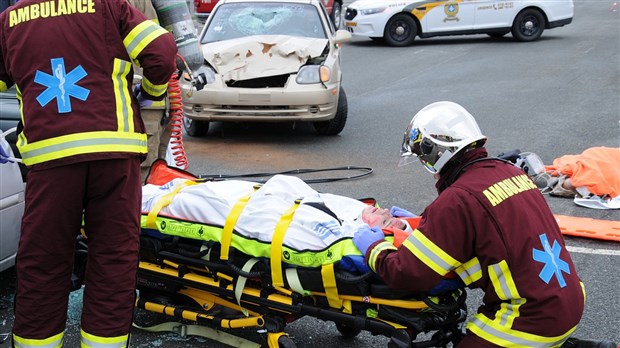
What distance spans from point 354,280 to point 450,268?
0.47m

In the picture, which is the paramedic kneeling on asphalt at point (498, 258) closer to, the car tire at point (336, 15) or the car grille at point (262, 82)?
the car grille at point (262, 82)

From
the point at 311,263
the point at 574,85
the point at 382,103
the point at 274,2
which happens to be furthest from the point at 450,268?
the point at 574,85

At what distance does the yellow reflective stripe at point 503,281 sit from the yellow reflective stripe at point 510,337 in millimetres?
133

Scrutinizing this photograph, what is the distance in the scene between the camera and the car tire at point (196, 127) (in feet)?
31.9

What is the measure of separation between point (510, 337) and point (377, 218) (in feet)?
3.33

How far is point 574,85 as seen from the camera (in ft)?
41.0

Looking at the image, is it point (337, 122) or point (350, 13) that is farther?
point (350, 13)

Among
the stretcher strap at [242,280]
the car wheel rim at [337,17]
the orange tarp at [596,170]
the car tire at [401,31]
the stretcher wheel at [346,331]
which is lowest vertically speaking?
the car wheel rim at [337,17]

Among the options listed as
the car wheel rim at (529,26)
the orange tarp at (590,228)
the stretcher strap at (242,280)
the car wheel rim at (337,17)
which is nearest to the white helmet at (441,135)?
the stretcher strap at (242,280)

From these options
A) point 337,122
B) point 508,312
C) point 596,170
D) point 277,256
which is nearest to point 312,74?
point 337,122

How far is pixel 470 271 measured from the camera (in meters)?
3.43

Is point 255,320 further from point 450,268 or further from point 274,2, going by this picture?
point 274,2

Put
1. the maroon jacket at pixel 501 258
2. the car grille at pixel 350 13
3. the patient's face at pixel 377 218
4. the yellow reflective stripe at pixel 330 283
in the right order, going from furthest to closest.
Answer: the car grille at pixel 350 13 < the patient's face at pixel 377 218 < the yellow reflective stripe at pixel 330 283 < the maroon jacket at pixel 501 258

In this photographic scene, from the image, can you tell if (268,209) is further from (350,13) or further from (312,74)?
(350,13)
